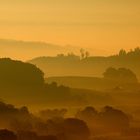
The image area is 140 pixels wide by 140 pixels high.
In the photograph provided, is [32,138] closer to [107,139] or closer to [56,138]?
[56,138]

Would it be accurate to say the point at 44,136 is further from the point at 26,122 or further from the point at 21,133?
the point at 26,122

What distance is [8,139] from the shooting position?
516 ft

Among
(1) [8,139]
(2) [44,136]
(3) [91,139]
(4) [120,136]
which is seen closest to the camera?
(1) [8,139]

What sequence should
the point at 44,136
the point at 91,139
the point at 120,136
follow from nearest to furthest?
the point at 44,136
the point at 91,139
the point at 120,136

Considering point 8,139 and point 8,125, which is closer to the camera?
point 8,139

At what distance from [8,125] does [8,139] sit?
38582 mm

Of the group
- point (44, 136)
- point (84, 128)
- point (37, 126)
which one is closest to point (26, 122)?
point (37, 126)

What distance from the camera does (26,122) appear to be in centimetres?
19925

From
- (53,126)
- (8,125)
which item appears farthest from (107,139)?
(8,125)

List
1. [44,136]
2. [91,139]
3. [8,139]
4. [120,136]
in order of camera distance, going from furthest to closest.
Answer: [120,136]
[91,139]
[44,136]
[8,139]

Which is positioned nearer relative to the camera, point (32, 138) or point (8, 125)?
point (32, 138)

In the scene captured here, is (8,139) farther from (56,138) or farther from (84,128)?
(84,128)

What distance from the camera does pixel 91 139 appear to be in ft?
594

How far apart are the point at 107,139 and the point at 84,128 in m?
14.6
